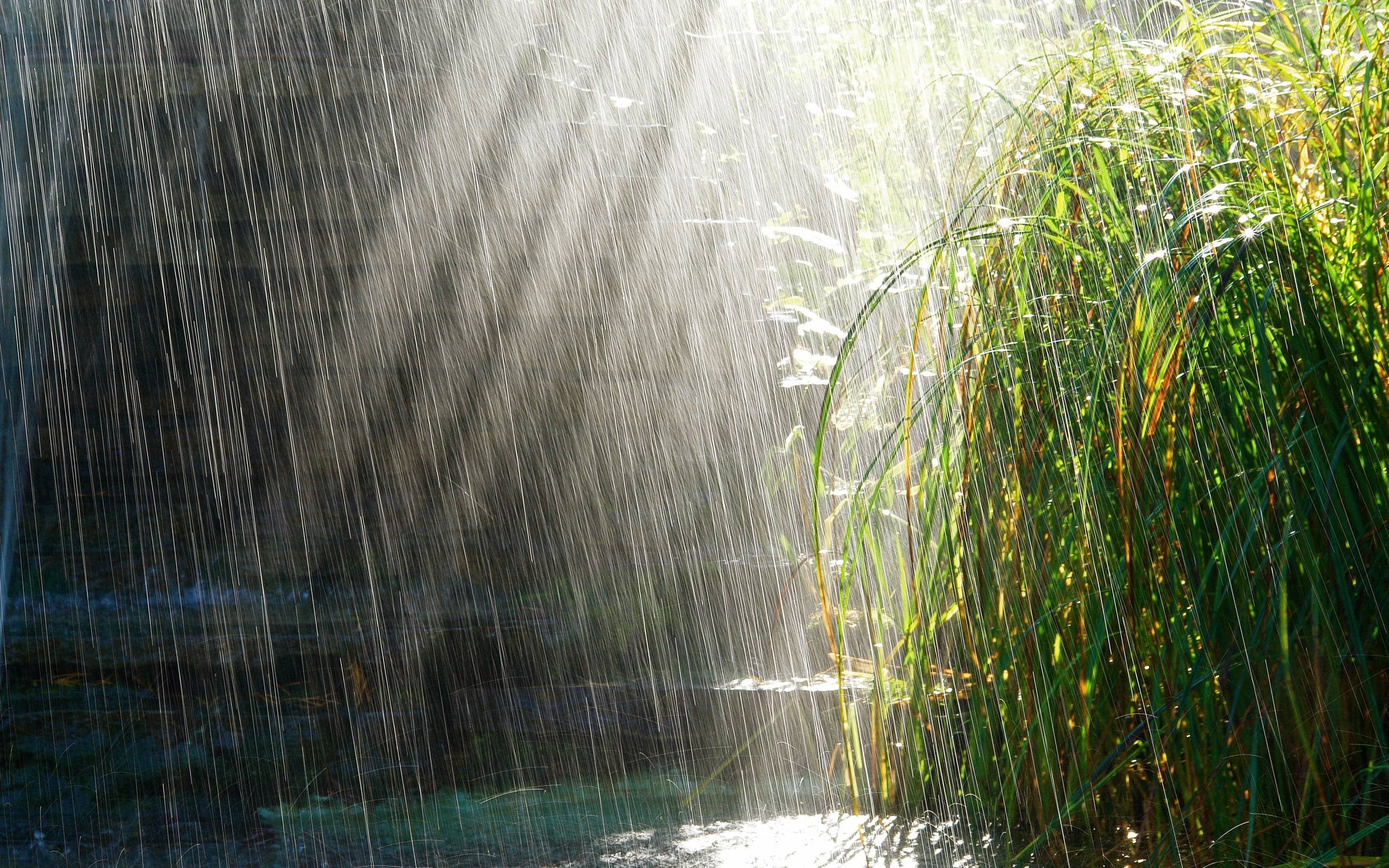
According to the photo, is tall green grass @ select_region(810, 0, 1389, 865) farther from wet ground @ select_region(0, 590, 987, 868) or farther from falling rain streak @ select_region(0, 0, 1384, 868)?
wet ground @ select_region(0, 590, 987, 868)

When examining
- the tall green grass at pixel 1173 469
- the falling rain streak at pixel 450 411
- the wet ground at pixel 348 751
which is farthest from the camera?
the falling rain streak at pixel 450 411

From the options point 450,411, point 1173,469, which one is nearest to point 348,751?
point 450,411

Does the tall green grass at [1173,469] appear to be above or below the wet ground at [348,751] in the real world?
above

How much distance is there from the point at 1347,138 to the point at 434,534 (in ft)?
13.4

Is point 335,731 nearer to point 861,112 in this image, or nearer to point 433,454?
point 433,454

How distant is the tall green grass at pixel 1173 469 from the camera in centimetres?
150

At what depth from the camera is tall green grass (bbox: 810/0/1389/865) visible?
1.50 m

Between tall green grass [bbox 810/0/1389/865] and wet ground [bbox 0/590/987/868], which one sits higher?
tall green grass [bbox 810/0/1389/865]

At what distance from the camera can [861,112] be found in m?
4.08

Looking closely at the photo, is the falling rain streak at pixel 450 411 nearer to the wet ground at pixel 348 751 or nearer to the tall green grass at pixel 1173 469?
the wet ground at pixel 348 751

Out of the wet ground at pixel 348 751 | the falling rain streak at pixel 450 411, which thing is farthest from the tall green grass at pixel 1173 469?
the wet ground at pixel 348 751

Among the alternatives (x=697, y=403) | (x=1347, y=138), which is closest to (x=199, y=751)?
(x=697, y=403)

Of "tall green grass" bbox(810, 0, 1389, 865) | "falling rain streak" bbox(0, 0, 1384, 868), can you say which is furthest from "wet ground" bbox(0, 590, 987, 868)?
"tall green grass" bbox(810, 0, 1389, 865)

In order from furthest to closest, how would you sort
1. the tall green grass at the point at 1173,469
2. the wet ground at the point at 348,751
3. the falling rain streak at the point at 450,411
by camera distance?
the falling rain streak at the point at 450,411 → the wet ground at the point at 348,751 → the tall green grass at the point at 1173,469
